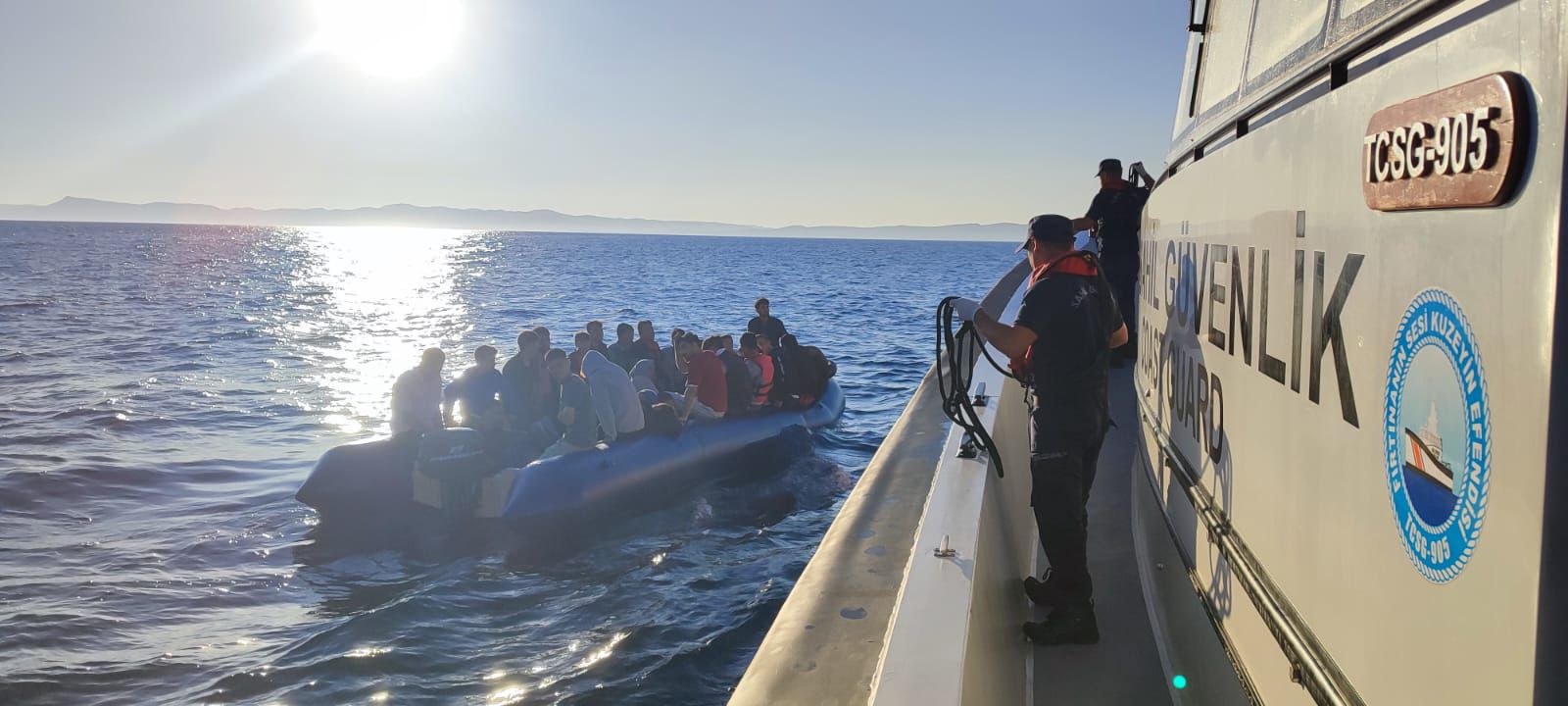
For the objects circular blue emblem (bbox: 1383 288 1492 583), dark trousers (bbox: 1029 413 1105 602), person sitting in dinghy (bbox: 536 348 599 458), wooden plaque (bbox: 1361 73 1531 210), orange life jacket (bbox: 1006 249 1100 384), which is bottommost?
person sitting in dinghy (bbox: 536 348 599 458)

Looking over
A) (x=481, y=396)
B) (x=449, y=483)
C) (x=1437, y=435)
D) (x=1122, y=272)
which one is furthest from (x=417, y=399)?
→ (x=1437, y=435)

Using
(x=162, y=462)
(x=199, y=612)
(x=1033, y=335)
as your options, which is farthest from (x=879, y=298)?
(x=1033, y=335)

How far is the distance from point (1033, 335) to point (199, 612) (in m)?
7.24

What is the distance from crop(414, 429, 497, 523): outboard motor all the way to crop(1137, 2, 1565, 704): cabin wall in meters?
7.70

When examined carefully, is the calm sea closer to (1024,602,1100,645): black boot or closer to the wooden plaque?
(1024,602,1100,645): black boot

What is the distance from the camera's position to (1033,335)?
3.68m

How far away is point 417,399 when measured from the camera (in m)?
9.73

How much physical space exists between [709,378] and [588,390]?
187cm

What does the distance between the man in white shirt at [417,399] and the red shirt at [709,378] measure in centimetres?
298

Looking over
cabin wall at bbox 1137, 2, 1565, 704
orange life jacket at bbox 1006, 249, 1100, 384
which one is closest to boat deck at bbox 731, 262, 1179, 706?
Answer: orange life jacket at bbox 1006, 249, 1100, 384

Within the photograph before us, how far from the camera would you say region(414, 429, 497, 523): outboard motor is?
9.48 meters

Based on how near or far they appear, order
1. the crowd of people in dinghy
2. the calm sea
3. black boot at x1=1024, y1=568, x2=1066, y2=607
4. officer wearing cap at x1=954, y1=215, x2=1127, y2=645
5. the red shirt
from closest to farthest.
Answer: officer wearing cap at x1=954, y1=215, x2=1127, y2=645 → black boot at x1=1024, y1=568, x2=1066, y2=607 → the calm sea → the crowd of people in dinghy → the red shirt

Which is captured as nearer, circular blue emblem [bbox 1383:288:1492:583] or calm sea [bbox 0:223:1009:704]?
circular blue emblem [bbox 1383:288:1492:583]

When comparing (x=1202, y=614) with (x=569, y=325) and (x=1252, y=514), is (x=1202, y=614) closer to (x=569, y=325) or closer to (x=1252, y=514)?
(x=1252, y=514)
